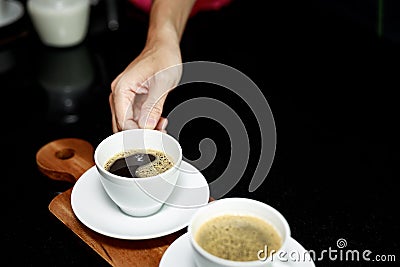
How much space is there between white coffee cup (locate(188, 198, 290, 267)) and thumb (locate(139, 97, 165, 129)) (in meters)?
0.34

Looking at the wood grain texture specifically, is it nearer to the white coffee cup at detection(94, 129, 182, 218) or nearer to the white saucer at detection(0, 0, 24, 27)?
the white coffee cup at detection(94, 129, 182, 218)

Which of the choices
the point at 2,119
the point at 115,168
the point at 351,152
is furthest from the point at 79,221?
the point at 351,152

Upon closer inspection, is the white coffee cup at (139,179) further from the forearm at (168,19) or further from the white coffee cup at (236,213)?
the forearm at (168,19)

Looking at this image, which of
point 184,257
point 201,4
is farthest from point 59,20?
point 184,257

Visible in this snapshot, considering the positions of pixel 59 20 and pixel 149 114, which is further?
pixel 59 20

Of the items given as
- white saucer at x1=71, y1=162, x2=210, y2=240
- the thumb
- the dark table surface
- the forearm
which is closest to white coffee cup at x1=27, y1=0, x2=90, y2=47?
the dark table surface

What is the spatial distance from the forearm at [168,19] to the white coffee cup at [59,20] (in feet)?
0.96

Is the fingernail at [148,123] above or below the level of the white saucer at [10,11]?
above

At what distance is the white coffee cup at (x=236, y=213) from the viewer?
0.79 m

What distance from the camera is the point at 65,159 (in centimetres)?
123

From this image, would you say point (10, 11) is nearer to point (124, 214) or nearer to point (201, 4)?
point (201, 4)

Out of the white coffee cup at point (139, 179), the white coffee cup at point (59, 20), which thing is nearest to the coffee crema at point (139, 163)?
the white coffee cup at point (139, 179)

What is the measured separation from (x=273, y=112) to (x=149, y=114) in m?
0.36

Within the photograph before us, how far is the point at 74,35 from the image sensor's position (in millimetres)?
1709
